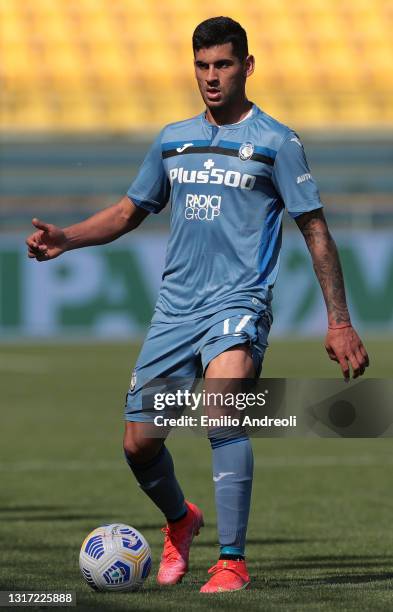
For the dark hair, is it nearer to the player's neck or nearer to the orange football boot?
the player's neck

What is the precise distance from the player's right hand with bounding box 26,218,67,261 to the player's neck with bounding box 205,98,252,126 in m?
0.70

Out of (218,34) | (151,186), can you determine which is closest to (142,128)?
(151,186)

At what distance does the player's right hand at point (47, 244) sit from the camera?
5129 mm

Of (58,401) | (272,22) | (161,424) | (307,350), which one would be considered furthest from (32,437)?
(272,22)

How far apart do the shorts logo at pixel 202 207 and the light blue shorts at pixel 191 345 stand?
0.34m

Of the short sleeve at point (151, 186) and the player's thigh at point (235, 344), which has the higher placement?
the short sleeve at point (151, 186)

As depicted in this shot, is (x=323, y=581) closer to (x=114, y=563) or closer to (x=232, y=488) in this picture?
(x=232, y=488)

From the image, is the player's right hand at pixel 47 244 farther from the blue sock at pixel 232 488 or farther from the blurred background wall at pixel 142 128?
the blurred background wall at pixel 142 128

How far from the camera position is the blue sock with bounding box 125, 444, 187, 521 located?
5.12m

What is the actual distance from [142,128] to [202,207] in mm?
22833

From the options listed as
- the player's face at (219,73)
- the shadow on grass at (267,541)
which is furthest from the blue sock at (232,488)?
the shadow on grass at (267,541)

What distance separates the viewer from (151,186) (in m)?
5.21

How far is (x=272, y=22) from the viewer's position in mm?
30516

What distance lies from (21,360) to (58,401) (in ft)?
17.3
